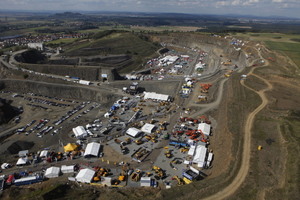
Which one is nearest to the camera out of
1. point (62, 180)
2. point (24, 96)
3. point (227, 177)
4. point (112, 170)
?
point (227, 177)

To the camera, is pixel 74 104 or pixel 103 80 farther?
pixel 103 80

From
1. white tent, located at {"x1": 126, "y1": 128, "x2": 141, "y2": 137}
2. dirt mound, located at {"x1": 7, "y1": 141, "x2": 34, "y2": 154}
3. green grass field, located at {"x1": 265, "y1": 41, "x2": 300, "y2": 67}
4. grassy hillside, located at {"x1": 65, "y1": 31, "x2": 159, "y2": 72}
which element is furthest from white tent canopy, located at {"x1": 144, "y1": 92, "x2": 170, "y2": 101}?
green grass field, located at {"x1": 265, "y1": 41, "x2": 300, "y2": 67}

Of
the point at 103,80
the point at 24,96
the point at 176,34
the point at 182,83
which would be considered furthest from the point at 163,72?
the point at 176,34

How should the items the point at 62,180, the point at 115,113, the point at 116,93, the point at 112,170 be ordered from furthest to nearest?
the point at 116,93
the point at 115,113
the point at 112,170
the point at 62,180

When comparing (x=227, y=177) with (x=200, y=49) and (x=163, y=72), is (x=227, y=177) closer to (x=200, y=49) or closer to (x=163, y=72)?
(x=163, y=72)

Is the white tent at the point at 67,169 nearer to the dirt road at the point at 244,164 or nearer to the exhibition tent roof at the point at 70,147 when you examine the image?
the exhibition tent roof at the point at 70,147

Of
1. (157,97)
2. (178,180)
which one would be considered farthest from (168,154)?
(157,97)
